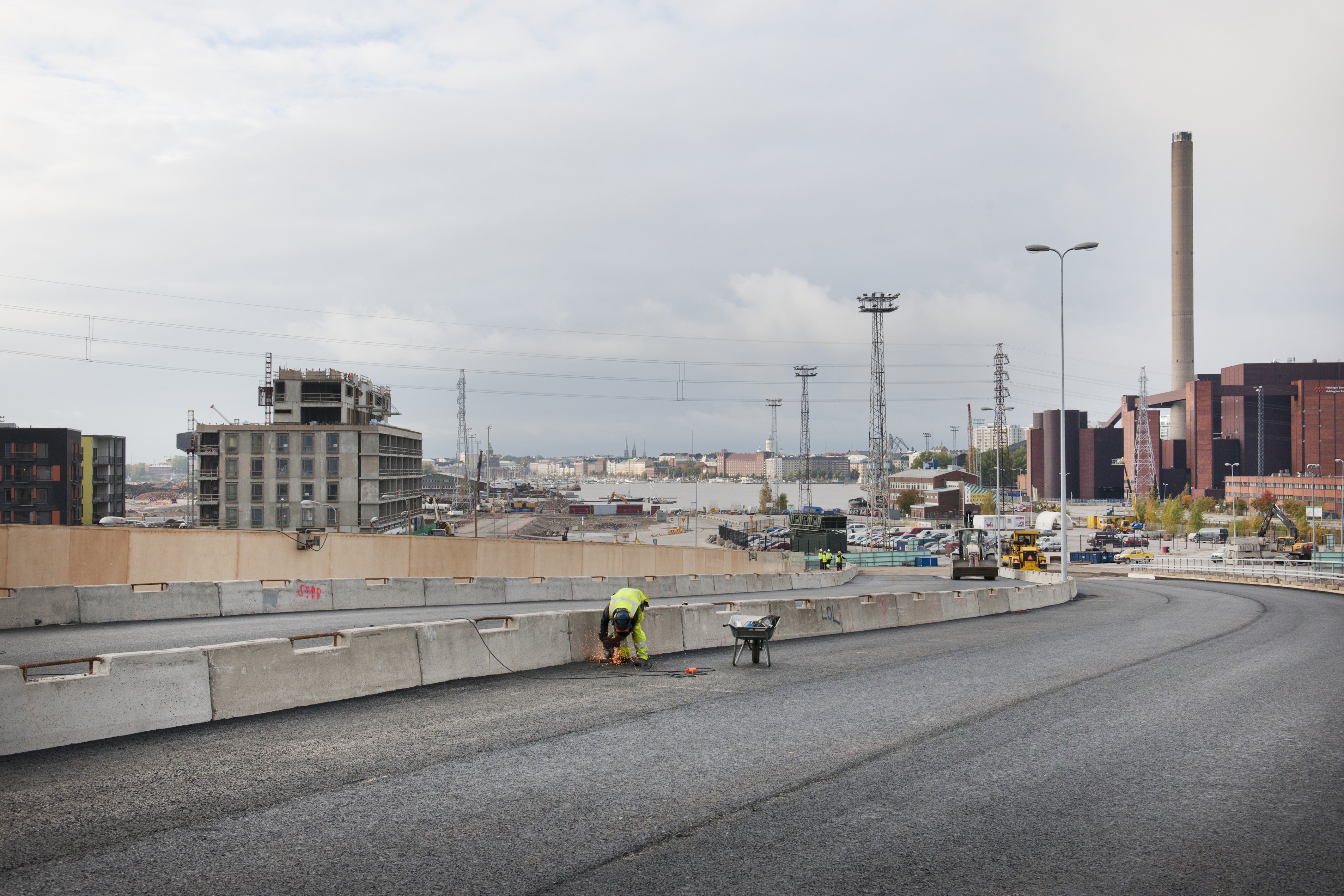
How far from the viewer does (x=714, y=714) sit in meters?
10.4

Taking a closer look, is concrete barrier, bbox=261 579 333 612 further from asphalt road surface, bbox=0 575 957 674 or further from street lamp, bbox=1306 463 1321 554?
street lamp, bbox=1306 463 1321 554

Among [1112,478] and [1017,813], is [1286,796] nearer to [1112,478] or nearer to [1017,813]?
[1017,813]

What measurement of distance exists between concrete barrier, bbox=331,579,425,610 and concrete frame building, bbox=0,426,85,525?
212 feet

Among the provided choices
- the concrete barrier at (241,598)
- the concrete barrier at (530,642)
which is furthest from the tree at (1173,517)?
the concrete barrier at (530,642)

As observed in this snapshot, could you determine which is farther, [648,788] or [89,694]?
[89,694]

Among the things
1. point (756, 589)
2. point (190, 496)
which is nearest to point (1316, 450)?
point (756, 589)

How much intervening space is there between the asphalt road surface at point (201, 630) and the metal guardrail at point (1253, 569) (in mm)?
38823

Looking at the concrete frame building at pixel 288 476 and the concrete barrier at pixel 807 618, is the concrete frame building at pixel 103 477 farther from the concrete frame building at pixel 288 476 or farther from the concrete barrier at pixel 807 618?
the concrete barrier at pixel 807 618

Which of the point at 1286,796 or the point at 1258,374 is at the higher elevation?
the point at 1258,374

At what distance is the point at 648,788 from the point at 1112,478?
168828 mm

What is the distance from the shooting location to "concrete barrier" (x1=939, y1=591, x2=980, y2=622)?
2288 centimetres

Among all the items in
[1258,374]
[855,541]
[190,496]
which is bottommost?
[855,541]

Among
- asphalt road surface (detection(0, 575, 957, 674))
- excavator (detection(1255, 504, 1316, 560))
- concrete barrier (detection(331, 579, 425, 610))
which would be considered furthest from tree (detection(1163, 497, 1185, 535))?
concrete barrier (detection(331, 579, 425, 610))

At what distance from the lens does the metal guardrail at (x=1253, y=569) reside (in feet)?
146
